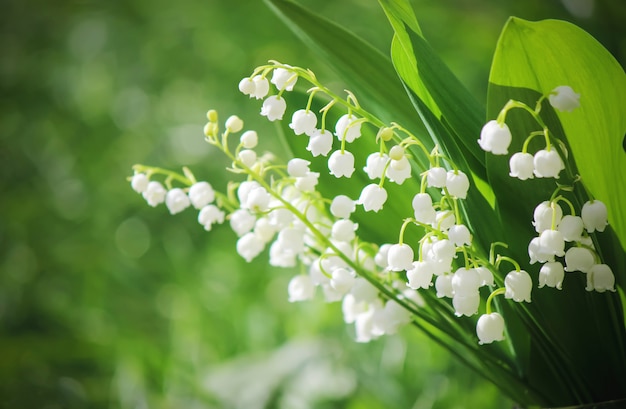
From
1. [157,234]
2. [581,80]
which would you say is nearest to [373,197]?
[581,80]

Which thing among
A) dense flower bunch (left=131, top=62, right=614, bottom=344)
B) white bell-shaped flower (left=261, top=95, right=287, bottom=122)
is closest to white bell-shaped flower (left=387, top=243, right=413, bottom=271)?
dense flower bunch (left=131, top=62, right=614, bottom=344)

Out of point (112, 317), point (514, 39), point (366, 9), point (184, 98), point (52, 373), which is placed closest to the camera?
point (514, 39)

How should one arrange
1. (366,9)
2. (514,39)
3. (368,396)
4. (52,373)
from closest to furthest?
(514,39)
(368,396)
(52,373)
(366,9)

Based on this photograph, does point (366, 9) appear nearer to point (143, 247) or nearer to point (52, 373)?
point (143, 247)

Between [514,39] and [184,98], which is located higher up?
[184,98]

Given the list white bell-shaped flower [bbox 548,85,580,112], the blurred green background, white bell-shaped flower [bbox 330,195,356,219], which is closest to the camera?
white bell-shaped flower [bbox 548,85,580,112]

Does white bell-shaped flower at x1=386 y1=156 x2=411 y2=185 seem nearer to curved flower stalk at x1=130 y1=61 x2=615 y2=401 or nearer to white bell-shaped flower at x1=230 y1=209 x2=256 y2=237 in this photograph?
curved flower stalk at x1=130 y1=61 x2=615 y2=401

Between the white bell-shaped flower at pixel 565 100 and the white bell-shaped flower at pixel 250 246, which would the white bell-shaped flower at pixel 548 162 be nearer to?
the white bell-shaped flower at pixel 565 100

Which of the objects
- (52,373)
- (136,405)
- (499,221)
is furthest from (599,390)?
(52,373)

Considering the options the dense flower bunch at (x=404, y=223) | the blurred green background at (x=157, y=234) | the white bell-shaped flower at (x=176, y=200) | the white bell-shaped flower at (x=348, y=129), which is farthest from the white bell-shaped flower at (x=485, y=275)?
the blurred green background at (x=157, y=234)
